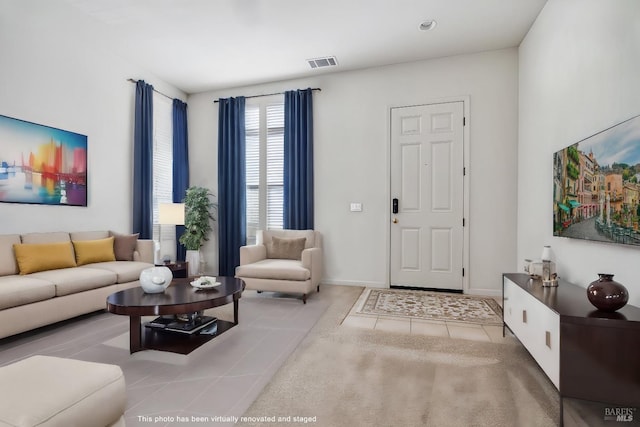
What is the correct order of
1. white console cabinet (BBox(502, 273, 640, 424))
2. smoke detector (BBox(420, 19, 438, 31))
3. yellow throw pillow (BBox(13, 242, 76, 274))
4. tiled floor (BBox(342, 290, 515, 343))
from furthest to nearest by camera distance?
smoke detector (BBox(420, 19, 438, 31)) → yellow throw pillow (BBox(13, 242, 76, 274)) → tiled floor (BBox(342, 290, 515, 343)) → white console cabinet (BBox(502, 273, 640, 424))

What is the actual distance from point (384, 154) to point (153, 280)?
11.1 feet

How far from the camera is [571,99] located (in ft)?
8.99

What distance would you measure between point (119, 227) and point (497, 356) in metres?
4.64

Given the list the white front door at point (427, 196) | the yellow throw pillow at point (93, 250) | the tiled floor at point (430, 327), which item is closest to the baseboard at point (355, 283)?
the white front door at point (427, 196)

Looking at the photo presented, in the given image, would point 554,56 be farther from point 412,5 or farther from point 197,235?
point 197,235

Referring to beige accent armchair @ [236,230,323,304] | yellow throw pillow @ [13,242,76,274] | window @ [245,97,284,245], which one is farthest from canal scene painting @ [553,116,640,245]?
yellow throw pillow @ [13,242,76,274]

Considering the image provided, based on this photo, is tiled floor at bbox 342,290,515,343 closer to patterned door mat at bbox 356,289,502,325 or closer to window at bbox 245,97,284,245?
patterned door mat at bbox 356,289,502,325

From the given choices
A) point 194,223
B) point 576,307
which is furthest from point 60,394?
point 194,223

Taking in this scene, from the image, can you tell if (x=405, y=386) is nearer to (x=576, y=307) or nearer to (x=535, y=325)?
(x=535, y=325)

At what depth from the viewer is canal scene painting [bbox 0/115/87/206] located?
325 cm

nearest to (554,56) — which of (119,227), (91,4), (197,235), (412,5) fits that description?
(412,5)

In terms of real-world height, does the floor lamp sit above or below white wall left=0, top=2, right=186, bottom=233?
below

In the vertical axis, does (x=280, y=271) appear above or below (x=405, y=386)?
above

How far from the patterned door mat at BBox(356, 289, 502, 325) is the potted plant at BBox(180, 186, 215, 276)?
2.73 metres
